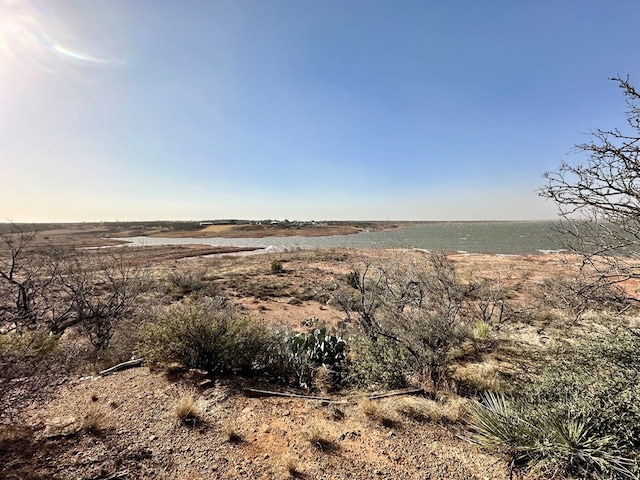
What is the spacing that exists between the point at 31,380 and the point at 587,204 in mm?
7576

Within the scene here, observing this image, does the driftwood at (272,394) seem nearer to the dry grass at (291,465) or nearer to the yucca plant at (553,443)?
the dry grass at (291,465)

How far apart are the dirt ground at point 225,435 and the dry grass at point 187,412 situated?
0.07 m

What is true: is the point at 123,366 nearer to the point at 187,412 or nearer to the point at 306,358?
the point at 187,412

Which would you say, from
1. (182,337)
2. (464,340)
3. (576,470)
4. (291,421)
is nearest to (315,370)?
(291,421)

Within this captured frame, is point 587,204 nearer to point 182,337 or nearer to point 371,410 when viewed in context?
point 371,410

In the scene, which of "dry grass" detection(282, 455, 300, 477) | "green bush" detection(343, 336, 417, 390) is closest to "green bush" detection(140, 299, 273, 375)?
"green bush" detection(343, 336, 417, 390)

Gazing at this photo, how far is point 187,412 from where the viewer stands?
185 inches

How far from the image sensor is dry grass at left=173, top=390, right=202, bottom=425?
465 centimetres

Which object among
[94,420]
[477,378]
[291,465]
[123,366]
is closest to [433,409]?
[477,378]

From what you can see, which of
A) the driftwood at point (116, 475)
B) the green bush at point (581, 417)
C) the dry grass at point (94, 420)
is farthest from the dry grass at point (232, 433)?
the green bush at point (581, 417)

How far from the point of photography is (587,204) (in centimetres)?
378

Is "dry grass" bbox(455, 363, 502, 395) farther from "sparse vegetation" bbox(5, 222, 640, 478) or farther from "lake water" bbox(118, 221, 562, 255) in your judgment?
"lake water" bbox(118, 221, 562, 255)

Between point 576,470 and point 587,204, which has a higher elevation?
point 587,204

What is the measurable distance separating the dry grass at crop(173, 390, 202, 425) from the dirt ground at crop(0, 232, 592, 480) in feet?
0.21
